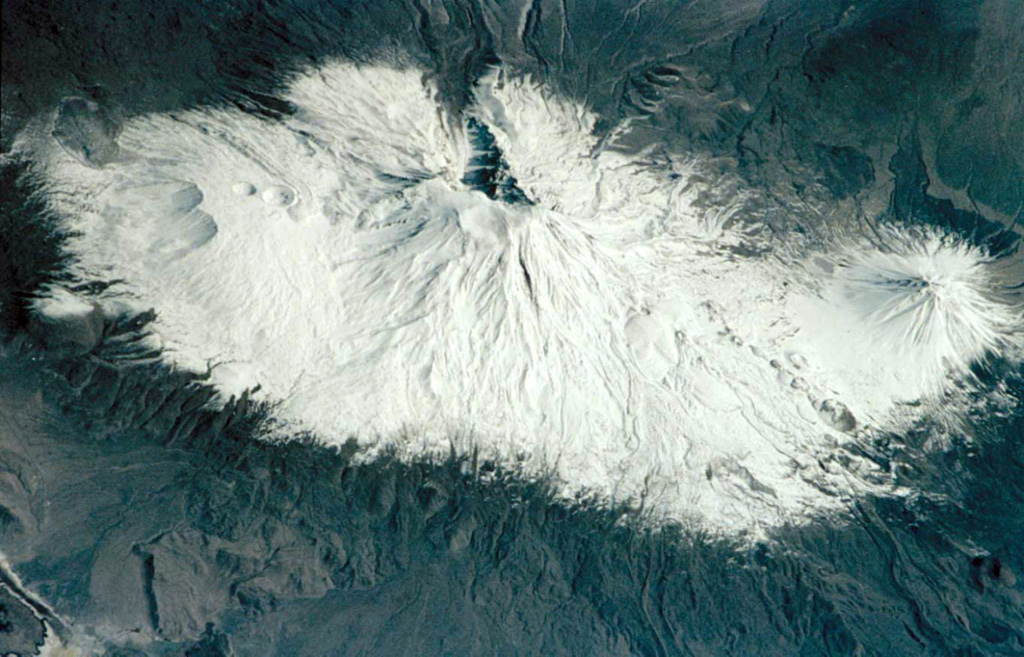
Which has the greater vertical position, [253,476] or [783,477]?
[783,477]

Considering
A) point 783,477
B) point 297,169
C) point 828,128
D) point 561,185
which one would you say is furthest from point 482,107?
point 783,477

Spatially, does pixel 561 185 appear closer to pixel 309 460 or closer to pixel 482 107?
pixel 482 107

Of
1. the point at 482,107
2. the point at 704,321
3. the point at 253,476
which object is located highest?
the point at 482,107

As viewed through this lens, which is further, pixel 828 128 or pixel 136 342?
pixel 828 128

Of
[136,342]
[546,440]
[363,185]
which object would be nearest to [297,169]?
[363,185]

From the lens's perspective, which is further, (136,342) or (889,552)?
(889,552)

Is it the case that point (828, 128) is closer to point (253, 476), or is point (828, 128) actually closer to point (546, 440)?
point (546, 440)
